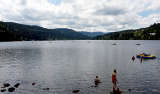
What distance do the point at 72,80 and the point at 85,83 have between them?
4288mm

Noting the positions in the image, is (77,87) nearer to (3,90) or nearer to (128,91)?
(128,91)

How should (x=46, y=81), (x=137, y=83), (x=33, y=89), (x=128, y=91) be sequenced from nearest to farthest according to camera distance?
(x=128, y=91) → (x=33, y=89) → (x=137, y=83) → (x=46, y=81)

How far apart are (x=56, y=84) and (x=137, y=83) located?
61.0 feet

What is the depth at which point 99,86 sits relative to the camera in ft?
108

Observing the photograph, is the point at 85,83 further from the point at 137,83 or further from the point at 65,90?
the point at 137,83

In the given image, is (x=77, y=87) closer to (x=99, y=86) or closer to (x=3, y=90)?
(x=99, y=86)

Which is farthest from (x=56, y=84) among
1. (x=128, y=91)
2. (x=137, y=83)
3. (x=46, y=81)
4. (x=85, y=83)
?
(x=137, y=83)

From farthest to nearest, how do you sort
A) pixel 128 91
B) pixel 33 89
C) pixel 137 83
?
pixel 137 83
pixel 33 89
pixel 128 91

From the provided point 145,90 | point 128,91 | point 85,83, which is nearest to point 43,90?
point 85,83

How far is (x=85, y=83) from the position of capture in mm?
35344

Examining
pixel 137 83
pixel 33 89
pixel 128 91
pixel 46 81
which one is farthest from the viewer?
pixel 46 81

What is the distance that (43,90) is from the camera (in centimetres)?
3144

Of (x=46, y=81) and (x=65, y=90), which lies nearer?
(x=65, y=90)

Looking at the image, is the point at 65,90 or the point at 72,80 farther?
the point at 72,80
